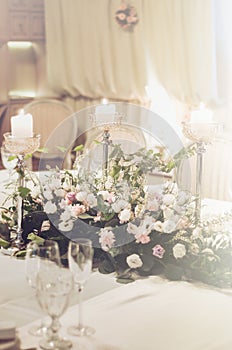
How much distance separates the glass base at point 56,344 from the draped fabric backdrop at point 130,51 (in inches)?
130

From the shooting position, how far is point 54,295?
1357 mm

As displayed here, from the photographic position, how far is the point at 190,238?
1834 mm

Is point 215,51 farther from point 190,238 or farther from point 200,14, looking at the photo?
point 190,238

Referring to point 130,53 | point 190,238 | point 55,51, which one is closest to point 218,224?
point 190,238

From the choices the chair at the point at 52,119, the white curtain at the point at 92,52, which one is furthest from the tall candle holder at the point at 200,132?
the white curtain at the point at 92,52

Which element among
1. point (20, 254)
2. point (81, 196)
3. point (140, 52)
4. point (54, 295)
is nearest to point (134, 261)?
point (81, 196)

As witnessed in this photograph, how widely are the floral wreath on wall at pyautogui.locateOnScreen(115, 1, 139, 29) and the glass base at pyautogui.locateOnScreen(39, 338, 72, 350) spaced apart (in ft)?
12.6

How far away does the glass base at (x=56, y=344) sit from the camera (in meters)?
1.38

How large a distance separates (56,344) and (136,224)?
20.8 inches

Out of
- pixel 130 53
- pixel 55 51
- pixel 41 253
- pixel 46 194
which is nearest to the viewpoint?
pixel 41 253

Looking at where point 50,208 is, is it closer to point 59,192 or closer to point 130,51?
point 59,192

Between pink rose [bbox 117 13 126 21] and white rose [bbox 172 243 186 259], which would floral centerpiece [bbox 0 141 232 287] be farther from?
pink rose [bbox 117 13 126 21]

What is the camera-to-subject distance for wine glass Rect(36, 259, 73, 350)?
53.5 inches

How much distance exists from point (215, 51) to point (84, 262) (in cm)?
331
